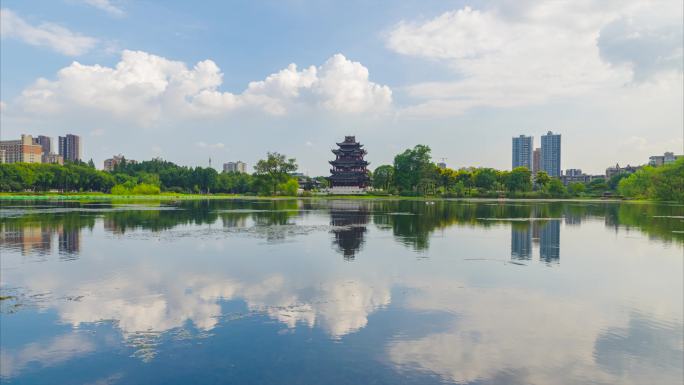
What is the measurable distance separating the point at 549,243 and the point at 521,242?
150cm

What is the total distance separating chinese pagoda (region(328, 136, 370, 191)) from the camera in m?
115

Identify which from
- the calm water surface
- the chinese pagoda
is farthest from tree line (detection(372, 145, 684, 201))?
the calm water surface

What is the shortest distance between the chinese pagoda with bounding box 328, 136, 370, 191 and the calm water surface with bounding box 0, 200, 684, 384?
303 feet

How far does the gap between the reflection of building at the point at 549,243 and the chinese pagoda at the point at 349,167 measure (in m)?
81.1

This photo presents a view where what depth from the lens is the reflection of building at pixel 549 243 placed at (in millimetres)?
20391

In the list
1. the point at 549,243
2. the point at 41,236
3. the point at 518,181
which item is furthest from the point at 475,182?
the point at 41,236

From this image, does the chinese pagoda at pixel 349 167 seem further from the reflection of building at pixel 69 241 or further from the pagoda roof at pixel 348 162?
the reflection of building at pixel 69 241

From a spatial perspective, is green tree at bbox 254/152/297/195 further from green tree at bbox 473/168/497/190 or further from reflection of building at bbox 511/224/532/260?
reflection of building at bbox 511/224/532/260

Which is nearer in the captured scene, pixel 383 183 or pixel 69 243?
pixel 69 243

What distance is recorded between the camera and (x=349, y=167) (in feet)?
382

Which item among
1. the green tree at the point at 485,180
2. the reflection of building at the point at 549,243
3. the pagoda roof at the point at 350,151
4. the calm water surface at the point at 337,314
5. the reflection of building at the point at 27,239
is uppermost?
the pagoda roof at the point at 350,151

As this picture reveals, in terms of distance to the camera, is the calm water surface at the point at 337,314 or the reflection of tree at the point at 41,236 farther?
the reflection of tree at the point at 41,236

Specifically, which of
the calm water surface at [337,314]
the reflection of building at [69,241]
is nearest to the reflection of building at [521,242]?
the calm water surface at [337,314]

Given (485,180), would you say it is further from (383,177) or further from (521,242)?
(521,242)
